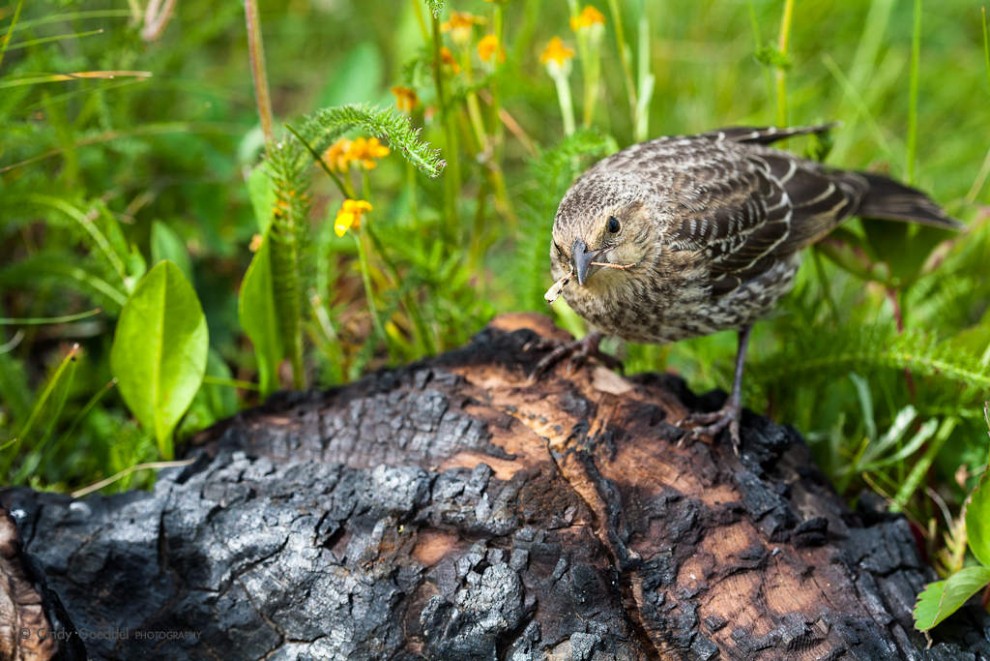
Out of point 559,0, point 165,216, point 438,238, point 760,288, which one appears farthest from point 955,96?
point 165,216

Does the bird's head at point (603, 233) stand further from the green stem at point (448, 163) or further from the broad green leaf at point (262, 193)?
the broad green leaf at point (262, 193)

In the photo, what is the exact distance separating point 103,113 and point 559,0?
10.5 feet

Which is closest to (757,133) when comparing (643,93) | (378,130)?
(643,93)

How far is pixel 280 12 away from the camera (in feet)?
20.4

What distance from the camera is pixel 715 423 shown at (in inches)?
130

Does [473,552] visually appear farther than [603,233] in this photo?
No

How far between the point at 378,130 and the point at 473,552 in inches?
51.3

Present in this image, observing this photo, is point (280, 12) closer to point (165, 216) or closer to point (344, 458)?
point (165, 216)

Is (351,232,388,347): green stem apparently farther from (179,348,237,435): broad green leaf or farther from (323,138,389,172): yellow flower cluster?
(179,348,237,435): broad green leaf

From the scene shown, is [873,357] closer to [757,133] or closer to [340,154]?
[757,133]

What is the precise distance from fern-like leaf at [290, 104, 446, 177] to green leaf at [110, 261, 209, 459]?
695mm

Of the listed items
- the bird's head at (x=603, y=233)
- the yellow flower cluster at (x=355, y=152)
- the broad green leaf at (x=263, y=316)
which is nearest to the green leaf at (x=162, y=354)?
the broad green leaf at (x=263, y=316)

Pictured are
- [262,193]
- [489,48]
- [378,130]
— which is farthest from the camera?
[489,48]

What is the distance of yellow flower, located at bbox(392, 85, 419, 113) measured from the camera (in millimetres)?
3668
